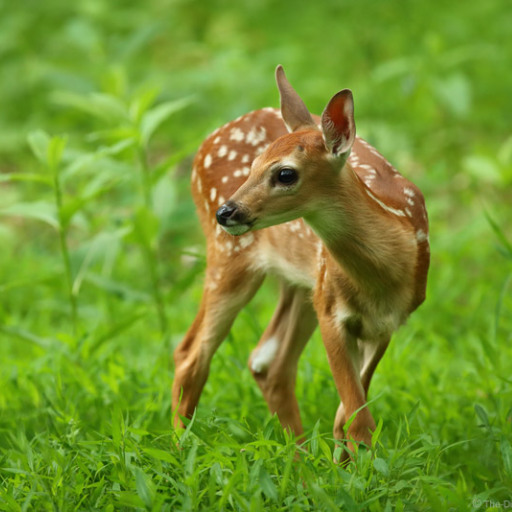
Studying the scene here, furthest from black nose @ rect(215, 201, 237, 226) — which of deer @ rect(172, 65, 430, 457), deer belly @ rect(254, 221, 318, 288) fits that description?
deer belly @ rect(254, 221, 318, 288)

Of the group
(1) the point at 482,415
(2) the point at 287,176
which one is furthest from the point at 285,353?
(2) the point at 287,176

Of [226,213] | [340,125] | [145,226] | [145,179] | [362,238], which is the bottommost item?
[145,226]

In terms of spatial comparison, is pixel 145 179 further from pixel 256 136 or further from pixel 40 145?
pixel 256 136

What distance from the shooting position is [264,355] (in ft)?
14.4

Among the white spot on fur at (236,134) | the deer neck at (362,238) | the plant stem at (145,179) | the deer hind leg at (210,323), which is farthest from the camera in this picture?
the plant stem at (145,179)

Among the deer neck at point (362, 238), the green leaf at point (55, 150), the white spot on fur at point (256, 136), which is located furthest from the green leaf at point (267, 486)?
the green leaf at point (55, 150)

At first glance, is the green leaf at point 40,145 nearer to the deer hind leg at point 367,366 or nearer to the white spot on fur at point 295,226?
the white spot on fur at point 295,226

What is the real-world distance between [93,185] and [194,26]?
21.2 feet

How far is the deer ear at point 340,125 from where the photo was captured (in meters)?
3.28

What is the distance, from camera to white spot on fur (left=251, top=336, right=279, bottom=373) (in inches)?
173

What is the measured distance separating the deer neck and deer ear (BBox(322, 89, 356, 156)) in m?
0.12

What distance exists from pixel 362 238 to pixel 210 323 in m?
0.98

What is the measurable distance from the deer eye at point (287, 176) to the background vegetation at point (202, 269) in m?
0.99

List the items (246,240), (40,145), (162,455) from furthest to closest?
(40,145)
(246,240)
(162,455)
